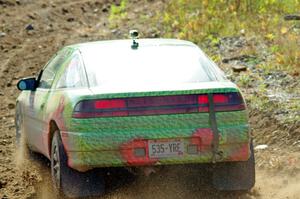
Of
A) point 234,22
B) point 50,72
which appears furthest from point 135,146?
point 234,22

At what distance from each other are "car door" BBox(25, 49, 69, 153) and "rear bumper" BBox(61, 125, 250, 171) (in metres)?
1.12

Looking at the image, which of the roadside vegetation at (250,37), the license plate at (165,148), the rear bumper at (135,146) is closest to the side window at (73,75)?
the rear bumper at (135,146)

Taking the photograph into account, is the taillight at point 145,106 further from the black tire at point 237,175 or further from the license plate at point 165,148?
the black tire at point 237,175

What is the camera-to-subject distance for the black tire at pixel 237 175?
7.43 m

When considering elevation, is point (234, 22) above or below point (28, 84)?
below

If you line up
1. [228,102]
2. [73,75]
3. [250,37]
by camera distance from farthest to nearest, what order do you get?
[250,37] → [73,75] → [228,102]

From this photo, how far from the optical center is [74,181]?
23.5ft

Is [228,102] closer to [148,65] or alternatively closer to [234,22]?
[148,65]

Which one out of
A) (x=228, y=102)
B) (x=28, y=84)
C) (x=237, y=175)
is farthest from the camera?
(x=28, y=84)

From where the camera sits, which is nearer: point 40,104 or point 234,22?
point 40,104

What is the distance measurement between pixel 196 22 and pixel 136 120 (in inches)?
407

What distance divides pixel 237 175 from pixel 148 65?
1.20 meters

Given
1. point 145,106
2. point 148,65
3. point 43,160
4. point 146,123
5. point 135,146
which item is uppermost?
point 148,65

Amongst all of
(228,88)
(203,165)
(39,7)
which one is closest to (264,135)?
(203,165)
